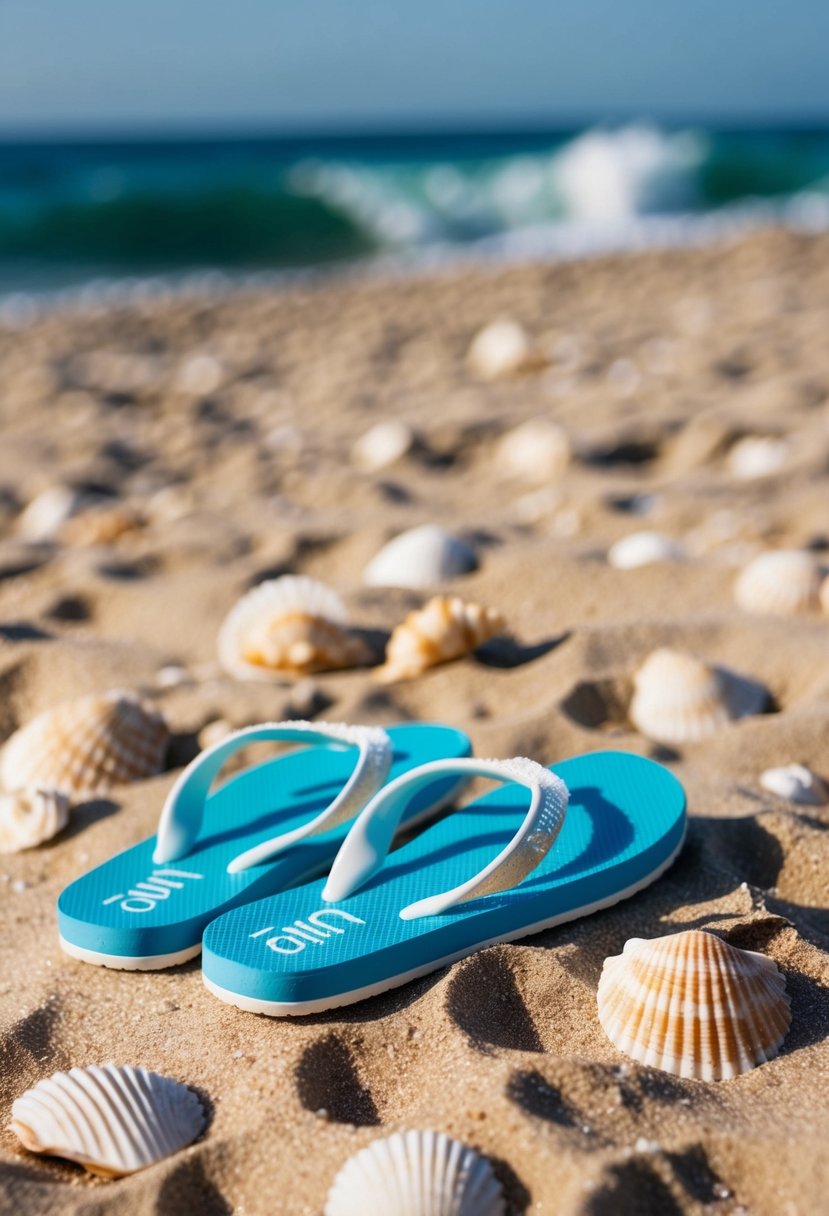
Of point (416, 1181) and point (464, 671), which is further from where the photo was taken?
point (464, 671)

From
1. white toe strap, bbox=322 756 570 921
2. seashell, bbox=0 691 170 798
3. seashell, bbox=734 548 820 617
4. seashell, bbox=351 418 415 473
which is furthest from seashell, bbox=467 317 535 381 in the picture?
white toe strap, bbox=322 756 570 921

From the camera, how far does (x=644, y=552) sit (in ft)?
9.59

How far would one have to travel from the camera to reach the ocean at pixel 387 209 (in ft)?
38.3

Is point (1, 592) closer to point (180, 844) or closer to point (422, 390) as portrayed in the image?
point (180, 844)

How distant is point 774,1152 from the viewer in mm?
1177

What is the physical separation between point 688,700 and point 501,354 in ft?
11.3

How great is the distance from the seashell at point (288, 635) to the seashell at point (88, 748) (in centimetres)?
32

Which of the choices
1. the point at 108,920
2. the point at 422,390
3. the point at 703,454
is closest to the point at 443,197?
the point at 422,390

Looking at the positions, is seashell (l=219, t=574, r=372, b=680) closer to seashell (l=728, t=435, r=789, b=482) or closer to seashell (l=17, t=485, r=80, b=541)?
seashell (l=17, t=485, r=80, b=541)

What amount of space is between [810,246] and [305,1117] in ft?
27.4

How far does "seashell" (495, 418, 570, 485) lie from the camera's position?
3.74m

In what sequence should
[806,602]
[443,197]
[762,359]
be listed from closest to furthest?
[806,602] < [762,359] < [443,197]

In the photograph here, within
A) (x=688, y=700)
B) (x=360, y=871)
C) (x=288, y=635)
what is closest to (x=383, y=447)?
(x=288, y=635)

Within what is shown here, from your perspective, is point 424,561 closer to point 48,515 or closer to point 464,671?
point 464,671
